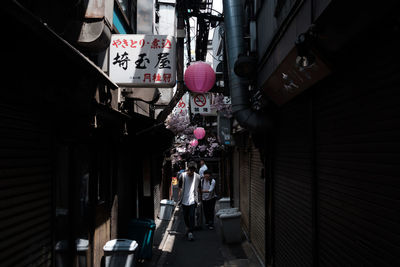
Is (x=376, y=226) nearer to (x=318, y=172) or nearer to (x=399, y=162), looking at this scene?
(x=399, y=162)

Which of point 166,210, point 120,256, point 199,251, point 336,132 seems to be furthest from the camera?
point 166,210

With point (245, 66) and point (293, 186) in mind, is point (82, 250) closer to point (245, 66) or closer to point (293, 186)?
point (293, 186)

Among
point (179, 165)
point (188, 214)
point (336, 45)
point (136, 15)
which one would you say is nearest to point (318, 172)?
point (336, 45)

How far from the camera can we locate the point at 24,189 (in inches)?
178

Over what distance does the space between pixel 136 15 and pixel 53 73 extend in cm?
818

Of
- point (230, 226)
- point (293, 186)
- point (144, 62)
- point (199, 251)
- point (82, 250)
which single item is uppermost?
point (144, 62)

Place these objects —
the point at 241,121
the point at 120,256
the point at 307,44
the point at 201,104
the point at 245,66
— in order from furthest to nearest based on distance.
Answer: the point at 201,104 → the point at 241,121 → the point at 245,66 → the point at 120,256 → the point at 307,44

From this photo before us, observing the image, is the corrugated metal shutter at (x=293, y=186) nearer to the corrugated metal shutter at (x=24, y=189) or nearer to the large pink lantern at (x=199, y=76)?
the large pink lantern at (x=199, y=76)

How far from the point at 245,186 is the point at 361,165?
10548mm

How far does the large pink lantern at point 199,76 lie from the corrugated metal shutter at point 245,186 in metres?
4.97

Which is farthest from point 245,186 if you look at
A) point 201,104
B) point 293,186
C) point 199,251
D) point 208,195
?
point 293,186

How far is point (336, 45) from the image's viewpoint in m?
3.97

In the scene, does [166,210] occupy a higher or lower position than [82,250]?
lower

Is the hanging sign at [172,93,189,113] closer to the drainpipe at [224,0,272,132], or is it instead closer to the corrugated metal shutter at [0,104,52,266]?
the drainpipe at [224,0,272,132]
